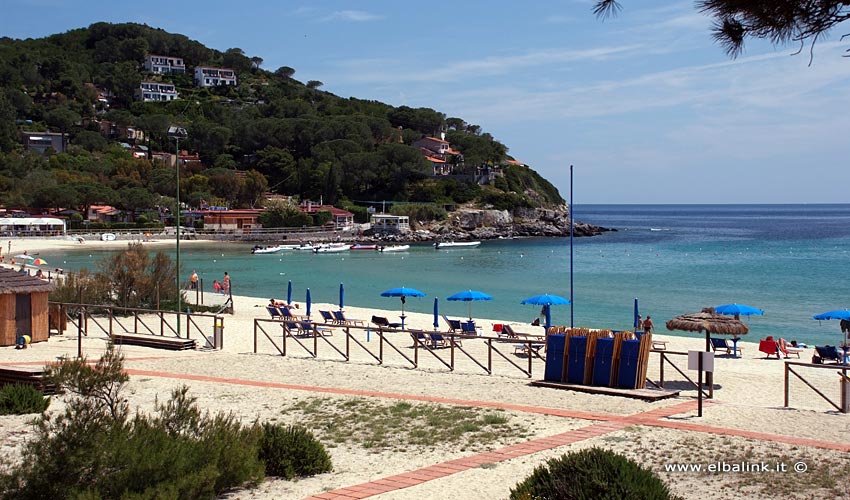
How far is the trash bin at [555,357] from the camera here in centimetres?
A: 1329

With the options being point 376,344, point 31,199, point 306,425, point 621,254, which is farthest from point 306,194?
point 306,425

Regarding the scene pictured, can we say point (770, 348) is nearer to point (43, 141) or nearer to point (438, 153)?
point (438, 153)

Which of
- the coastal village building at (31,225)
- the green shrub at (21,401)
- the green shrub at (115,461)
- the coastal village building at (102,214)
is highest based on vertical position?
the coastal village building at (102,214)

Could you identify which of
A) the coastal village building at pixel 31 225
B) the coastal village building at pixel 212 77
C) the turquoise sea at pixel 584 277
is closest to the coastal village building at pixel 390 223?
the turquoise sea at pixel 584 277

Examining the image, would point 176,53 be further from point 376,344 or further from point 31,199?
point 376,344

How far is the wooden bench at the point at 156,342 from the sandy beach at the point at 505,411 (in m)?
0.33

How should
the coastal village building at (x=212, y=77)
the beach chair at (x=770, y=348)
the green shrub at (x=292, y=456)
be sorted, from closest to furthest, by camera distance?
the green shrub at (x=292, y=456)
the beach chair at (x=770, y=348)
the coastal village building at (x=212, y=77)

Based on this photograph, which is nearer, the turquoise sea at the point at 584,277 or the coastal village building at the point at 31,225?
the turquoise sea at the point at 584,277

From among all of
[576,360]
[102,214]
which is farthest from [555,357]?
[102,214]

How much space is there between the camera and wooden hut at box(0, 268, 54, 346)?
17203 mm

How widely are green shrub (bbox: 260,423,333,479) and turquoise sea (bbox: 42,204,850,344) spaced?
1566cm

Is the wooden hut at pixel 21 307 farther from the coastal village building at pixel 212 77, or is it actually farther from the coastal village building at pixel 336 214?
the coastal village building at pixel 212 77

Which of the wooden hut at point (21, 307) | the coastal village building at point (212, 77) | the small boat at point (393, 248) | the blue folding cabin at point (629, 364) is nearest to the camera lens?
the blue folding cabin at point (629, 364)

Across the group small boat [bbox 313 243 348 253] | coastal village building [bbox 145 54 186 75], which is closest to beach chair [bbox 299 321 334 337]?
small boat [bbox 313 243 348 253]
